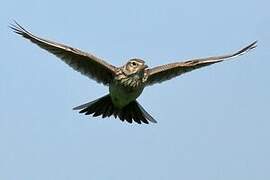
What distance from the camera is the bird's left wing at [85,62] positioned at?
119 ft

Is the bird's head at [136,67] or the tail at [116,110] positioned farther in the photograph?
the tail at [116,110]

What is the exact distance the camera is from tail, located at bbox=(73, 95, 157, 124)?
37156mm

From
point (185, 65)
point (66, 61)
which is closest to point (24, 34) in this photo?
point (66, 61)

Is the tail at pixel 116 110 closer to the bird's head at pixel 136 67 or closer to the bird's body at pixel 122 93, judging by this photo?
the bird's body at pixel 122 93

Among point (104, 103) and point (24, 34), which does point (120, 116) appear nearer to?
point (104, 103)

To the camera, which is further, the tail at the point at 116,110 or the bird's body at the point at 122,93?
the tail at the point at 116,110

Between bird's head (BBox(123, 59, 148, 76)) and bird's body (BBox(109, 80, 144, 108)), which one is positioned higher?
bird's head (BBox(123, 59, 148, 76))

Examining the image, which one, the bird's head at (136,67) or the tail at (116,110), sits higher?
the bird's head at (136,67)

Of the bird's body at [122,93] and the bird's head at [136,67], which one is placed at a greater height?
the bird's head at [136,67]

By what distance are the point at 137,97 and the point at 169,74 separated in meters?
1.52

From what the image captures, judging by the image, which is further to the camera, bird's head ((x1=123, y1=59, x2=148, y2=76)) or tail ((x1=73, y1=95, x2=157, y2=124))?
tail ((x1=73, y1=95, x2=157, y2=124))

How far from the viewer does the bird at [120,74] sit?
3594 centimetres

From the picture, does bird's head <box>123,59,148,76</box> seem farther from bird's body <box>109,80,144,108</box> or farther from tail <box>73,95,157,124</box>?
tail <box>73,95,157,124</box>

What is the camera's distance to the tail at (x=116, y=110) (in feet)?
122
